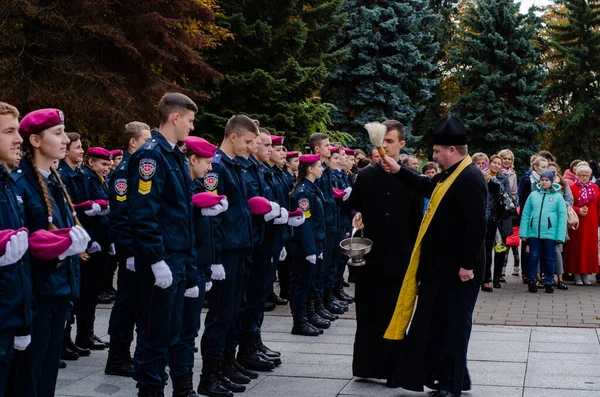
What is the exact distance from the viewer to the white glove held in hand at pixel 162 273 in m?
5.81

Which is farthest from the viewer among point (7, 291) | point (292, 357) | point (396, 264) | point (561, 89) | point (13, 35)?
point (561, 89)

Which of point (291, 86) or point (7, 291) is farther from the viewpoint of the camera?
point (291, 86)

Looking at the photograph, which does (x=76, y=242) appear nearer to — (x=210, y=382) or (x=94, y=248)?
(x=210, y=382)

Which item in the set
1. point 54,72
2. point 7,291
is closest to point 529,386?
point 7,291

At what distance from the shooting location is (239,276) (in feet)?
23.9

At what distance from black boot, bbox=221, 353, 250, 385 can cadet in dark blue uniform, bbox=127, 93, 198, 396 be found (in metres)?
1.31

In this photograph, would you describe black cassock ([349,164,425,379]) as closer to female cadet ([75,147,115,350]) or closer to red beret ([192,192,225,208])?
red beret ([192,192,225,208])

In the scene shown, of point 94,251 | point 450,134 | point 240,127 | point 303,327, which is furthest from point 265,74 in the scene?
point 450,134

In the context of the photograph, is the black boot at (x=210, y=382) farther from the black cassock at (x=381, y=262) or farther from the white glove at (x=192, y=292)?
the black cassock at (x=381, y=262)

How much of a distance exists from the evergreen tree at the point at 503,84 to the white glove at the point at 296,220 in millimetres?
27337

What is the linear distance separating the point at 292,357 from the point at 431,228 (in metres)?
2.38

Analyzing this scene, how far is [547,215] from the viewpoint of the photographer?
45.8ft

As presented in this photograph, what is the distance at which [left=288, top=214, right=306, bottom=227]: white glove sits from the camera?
360 inches

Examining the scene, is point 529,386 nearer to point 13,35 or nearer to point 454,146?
point 454,146
